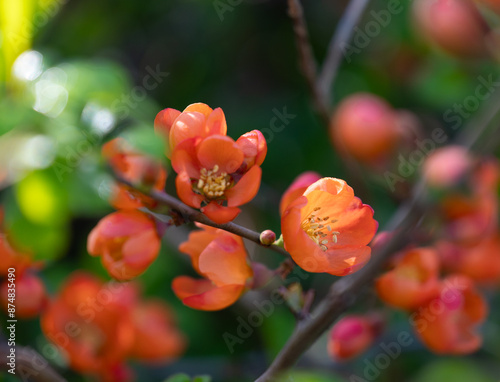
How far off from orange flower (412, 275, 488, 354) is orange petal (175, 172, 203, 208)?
1.54 feet

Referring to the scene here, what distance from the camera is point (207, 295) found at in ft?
2.20

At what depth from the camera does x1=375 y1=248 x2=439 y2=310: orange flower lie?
0.85 metres

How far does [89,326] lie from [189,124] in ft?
2.07

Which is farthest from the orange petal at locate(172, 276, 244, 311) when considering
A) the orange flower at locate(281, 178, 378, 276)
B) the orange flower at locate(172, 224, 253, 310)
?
the orange flower at locate(281, 178, 378, 276)

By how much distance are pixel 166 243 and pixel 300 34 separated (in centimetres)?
66

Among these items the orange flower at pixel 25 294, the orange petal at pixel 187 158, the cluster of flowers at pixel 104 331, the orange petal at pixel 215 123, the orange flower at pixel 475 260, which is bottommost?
the cluster of flowers at pixel 104 331

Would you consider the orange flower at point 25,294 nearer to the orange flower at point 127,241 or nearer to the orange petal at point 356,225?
the orange flower at point 127,241

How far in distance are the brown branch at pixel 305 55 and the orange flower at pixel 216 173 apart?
0.38m

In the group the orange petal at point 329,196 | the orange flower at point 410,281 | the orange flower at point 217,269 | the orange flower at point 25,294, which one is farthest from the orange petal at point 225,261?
the orange flower at point 25,294

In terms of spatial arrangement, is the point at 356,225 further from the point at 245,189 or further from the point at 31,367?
the point at 31,367

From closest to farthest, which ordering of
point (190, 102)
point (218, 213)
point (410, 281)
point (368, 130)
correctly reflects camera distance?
point (218, 213), point (410, 281), point (368, 130), point (190, 102)

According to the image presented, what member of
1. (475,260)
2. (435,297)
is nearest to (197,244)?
(435,297)

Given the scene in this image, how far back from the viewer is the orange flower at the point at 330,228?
0.63 m

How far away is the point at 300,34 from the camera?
3.19 ft
